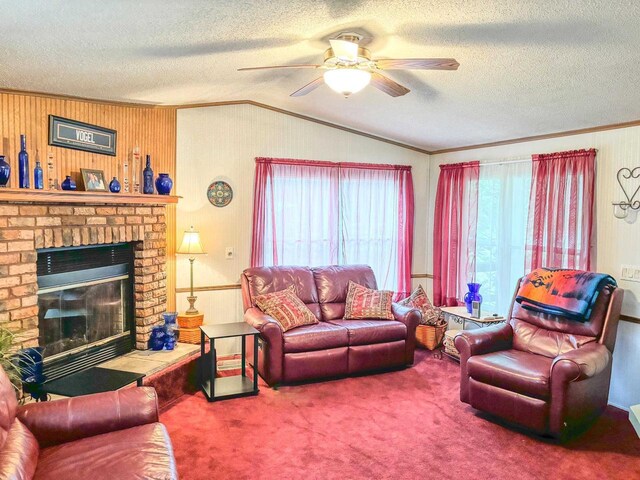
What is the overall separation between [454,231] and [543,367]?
2285 millimetres

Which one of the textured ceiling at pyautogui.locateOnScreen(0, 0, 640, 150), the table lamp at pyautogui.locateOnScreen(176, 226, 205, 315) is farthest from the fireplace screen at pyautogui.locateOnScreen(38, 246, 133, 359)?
the textured ceiling at pyautogui.locateOnScreen(0, 0, 640, 150)

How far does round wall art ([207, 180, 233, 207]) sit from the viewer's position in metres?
4.79

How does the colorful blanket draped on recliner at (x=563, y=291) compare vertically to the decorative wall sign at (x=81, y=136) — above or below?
below

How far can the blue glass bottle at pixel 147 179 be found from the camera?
4074 millimetres

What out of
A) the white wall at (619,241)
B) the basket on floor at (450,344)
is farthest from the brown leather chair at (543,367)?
the basket on floor at (450,344)

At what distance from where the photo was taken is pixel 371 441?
3.15 meters

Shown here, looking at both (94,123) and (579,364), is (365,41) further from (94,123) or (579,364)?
(579,364)

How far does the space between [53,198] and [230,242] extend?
195 cm

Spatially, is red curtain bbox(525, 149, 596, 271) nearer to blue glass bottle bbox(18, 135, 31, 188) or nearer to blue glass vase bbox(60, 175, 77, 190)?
blue glass vase bbox(60, 175, 77, 190)

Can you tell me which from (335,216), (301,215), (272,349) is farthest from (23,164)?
(335,216)

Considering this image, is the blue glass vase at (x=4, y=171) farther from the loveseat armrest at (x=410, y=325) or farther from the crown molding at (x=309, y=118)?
the loveseat armrest at (x=410, y=325)

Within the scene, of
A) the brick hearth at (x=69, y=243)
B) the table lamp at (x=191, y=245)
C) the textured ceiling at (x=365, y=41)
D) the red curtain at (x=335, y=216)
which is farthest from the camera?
the red curtain at (x=335, y=216)

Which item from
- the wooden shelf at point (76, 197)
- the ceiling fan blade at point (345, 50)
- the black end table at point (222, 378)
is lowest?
the black end table at point (222, 378)

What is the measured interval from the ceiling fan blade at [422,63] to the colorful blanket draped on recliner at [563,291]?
2.15m
